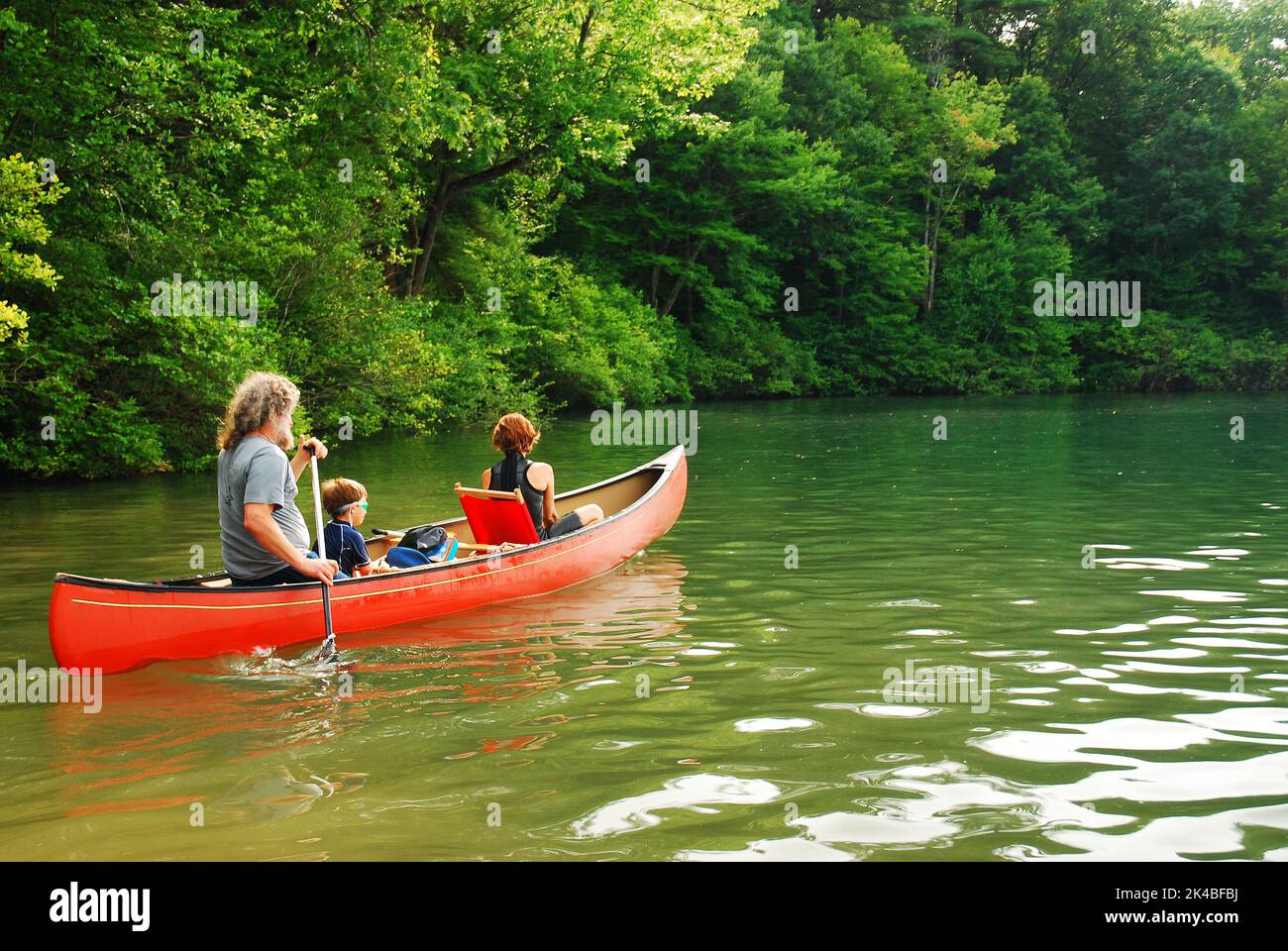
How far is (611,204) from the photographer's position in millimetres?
42594

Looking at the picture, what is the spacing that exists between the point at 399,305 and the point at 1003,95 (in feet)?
107

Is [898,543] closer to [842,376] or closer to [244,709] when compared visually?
[244,709]

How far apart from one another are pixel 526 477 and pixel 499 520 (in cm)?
39

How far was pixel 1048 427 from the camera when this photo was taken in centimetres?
2770
